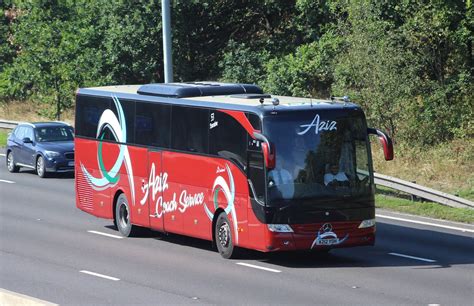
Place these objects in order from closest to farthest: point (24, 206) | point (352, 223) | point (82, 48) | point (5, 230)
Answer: point (352, 223), point (5, 230), point (24, 206), point (82, 48)

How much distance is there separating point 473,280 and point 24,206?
44.8 feet

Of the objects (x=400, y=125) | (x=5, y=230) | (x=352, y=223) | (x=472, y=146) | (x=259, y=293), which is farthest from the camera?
(x=400, y=125)

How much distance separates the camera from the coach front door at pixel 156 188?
21.8 m

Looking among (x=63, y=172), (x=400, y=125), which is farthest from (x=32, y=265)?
(x=400, y=125)

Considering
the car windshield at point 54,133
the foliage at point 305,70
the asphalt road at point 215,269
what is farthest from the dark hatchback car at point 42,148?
the asphalt road at point 215,269

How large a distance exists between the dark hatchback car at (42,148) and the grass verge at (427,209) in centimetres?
1069

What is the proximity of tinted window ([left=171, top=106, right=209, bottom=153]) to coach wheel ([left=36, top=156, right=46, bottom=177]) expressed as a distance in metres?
13.1

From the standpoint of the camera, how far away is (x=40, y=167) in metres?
33.9

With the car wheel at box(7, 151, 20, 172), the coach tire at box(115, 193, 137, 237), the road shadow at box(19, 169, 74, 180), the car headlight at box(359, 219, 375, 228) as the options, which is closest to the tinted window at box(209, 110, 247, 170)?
the car headlight at box(359, 219, 375, 228)

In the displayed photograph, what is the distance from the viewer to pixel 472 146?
3200 cm

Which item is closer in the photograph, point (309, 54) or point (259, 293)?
point (259, 293)

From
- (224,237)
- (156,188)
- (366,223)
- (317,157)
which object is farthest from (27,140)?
(366,223)

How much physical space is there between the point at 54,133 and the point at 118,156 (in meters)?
12.5

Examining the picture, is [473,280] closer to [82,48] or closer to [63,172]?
[63,172]
